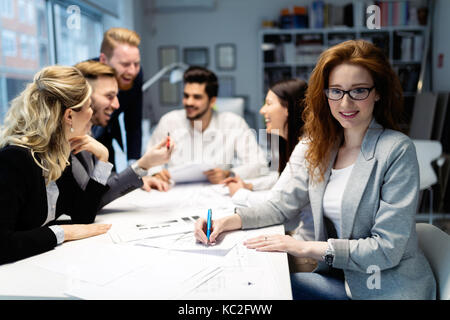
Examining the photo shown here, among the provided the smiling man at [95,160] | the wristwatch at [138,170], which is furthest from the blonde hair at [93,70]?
the wristwatch at [138,170]

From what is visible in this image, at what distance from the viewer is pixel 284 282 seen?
0.86 m

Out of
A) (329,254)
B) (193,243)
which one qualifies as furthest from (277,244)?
(193,243)

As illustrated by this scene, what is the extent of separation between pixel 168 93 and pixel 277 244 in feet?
14.6

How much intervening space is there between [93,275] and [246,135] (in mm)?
1662

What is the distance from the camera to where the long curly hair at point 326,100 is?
1.09m

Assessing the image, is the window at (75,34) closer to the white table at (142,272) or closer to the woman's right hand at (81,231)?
the woman's right hand at (81,231)

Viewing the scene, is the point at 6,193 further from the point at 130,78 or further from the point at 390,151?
the point at 130,78

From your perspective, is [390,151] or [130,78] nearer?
[390,151]

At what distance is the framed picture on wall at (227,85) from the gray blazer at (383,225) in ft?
13.9

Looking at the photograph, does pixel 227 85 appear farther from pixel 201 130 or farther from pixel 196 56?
pixel 201 130

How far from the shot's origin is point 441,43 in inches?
175

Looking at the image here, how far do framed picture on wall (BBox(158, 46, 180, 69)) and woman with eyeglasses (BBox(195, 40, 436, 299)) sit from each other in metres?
4.24
